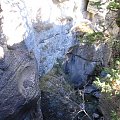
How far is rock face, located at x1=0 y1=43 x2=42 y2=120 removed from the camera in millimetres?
8883

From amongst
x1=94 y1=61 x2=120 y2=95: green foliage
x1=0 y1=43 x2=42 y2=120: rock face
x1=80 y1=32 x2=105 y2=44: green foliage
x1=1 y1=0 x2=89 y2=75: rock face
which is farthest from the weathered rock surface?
x1=94 y1=61 x2=120 y2=95: green foliage

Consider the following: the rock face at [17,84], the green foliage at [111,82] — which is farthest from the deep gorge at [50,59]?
the green foliage at [111,82]

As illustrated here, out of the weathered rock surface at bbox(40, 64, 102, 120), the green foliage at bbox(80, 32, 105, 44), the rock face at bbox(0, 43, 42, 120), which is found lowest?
the weathered rock surface at bbox(40, 64, 102, 120)

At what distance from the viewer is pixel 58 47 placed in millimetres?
14031

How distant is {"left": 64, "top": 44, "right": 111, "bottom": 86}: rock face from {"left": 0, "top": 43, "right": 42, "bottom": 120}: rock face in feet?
17.2

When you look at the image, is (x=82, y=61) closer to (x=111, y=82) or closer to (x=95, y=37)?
(x=95, y=37)

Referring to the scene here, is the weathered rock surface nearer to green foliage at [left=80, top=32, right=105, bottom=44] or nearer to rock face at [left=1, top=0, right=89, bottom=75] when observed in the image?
rock face at [left=1, top=0, right=89, bottom=75]

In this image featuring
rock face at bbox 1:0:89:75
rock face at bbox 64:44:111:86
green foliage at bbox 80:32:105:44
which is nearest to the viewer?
green foliage at bbox 80:32:105:44

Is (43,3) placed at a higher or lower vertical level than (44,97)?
higher

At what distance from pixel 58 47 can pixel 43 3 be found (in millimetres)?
2414

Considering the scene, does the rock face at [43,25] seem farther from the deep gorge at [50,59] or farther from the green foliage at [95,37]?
the green foliage at [95,37]

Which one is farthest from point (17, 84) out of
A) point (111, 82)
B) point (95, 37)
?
point (111, 82)

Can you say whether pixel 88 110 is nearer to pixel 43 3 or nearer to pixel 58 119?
pixel 58 119

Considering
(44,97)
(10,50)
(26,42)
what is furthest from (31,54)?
(44,97)
